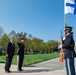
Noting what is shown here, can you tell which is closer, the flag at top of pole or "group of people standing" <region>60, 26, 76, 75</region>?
"group of people standing" <region>60, 26, 76, 75</region>

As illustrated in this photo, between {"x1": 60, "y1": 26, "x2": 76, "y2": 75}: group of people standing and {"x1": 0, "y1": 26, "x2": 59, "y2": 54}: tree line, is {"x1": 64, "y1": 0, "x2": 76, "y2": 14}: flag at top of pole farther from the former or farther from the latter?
{"x1": 0, "y1": 26, "x2": 59, "y2": 54}: tree line

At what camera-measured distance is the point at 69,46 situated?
7.86 m

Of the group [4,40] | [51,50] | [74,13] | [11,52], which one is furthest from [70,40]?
[51,50]

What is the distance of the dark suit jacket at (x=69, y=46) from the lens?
786cm

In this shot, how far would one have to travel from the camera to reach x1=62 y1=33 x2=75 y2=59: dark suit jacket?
786cm

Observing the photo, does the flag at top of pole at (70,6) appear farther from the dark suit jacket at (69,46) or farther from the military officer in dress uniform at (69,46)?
the dark suit jacket at (69,46)

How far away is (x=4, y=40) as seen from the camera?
67062mm

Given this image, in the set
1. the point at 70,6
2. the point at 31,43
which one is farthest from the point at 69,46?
the point at 31,43

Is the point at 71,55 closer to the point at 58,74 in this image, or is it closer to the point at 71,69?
the point at 71,69

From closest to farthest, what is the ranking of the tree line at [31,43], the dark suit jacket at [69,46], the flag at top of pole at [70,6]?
the dark suit jacket at [69,46] → the flag at top of pole at [70,6] → the tree line at [31,43]

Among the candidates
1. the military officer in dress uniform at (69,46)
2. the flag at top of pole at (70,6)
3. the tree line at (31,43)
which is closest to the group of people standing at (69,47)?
the military officer in dress uniform at (69,46)

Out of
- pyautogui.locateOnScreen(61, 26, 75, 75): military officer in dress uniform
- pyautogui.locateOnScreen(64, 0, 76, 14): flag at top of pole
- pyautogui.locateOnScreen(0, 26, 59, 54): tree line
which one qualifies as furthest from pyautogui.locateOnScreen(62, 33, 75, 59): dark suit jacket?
pyautogui.locateOnScreen(0, 26, 59, 54): tree line

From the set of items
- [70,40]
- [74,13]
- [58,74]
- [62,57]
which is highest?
[74,13]

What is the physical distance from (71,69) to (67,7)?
11.1 feet
